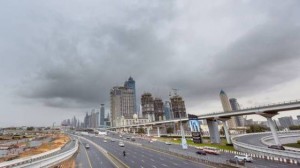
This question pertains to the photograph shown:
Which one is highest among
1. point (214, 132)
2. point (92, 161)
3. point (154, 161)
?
point (214, 132)

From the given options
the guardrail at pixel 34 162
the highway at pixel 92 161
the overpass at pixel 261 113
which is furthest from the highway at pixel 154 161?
the overpass at pixel 261 113

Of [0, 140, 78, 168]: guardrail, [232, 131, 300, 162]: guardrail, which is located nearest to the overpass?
[232, 131, 300, 162]: guardrail

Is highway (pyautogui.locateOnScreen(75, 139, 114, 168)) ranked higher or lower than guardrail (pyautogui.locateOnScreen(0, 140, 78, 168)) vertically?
lower

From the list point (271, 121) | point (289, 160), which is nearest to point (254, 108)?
point (271, 121)

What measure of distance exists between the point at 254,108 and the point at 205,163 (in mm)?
41601

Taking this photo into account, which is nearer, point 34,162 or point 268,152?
point 34,162

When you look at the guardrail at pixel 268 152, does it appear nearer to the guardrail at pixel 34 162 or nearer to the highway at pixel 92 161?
the highway at pixel 92 161

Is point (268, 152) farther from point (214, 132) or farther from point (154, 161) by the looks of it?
point (214, 132)

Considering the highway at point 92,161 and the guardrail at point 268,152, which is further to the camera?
the highway at point 92,161

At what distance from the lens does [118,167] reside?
1843 inches

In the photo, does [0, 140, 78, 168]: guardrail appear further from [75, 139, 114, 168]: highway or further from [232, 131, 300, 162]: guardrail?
[232, 131, 300, 162]: guardrail

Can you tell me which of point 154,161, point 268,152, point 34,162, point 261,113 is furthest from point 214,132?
point 34,162

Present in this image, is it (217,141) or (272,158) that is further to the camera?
(217,141)

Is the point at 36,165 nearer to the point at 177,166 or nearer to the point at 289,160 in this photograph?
the point at 177,166
